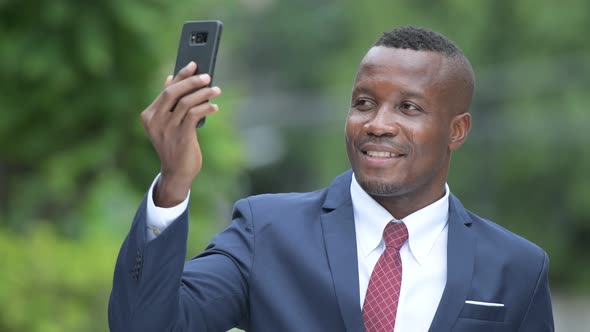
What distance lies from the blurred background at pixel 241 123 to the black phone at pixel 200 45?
4.19 metres

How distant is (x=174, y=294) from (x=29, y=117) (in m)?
5.61

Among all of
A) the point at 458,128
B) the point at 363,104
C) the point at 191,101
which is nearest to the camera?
the point at 191,101

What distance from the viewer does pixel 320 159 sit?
26.4 m

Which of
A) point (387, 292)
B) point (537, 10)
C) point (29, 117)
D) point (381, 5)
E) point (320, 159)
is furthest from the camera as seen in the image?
point (320, 159)

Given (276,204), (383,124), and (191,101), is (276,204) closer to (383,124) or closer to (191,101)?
(383,124)

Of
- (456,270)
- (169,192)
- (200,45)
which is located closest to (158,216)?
(169,192)

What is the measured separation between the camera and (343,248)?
3.32 meters

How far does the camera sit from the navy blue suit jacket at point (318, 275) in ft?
10.6

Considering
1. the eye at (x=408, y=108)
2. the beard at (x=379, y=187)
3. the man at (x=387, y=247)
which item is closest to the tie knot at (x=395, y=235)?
the man at (x=387, y=247)

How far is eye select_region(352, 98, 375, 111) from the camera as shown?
3.35 meters

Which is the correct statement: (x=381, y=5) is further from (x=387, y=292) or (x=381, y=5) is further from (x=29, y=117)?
(x=387, y=292)

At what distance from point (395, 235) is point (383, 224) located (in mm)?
49

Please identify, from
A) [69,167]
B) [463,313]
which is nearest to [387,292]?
[463,313]

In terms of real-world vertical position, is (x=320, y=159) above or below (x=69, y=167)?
below
